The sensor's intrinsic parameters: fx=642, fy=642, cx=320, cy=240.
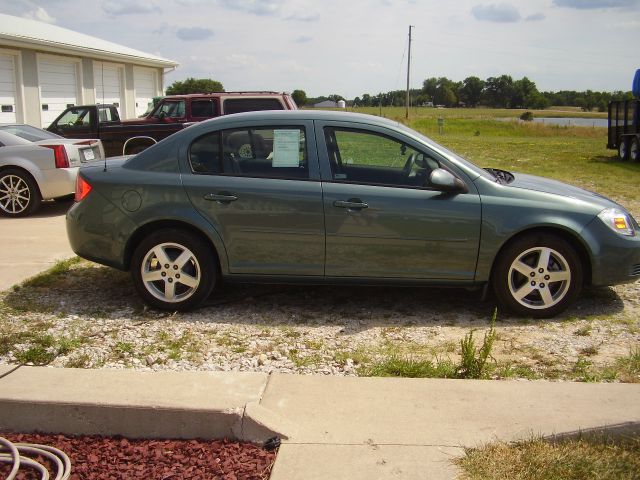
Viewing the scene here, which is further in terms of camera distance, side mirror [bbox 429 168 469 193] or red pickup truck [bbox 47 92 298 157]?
red pickup truck [bbox 47 92 298 157]

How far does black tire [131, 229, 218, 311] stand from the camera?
5246mm

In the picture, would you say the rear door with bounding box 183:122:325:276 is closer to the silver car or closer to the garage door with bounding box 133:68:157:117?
the silver car

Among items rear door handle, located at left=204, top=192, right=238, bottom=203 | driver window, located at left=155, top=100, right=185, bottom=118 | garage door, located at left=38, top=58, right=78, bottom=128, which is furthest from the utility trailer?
garage door, located at left=38, top=58, right=78, bottom=128

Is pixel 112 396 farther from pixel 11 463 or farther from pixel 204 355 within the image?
pixel 204 355

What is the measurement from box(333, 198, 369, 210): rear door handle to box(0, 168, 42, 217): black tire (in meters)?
6.26

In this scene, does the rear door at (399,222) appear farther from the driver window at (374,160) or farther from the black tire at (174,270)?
the black tire at (174,270)

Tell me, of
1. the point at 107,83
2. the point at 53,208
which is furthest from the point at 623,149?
the point at 107,83

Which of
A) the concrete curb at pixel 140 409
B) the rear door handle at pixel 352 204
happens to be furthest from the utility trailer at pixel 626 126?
the concrete curb at pixel 140 409

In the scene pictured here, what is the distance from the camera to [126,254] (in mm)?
5367

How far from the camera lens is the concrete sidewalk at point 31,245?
650 cm

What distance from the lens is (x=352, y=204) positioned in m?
5.11

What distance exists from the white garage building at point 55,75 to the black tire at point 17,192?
928 cm

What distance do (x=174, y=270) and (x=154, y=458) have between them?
7.46ft

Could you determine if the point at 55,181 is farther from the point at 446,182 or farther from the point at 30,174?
the point at 446,182
